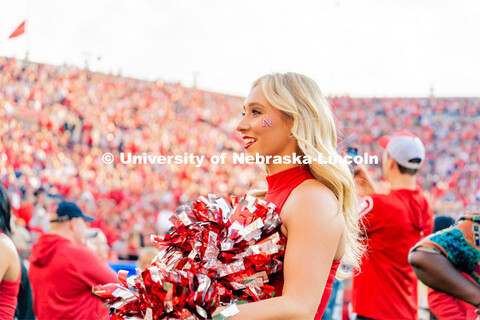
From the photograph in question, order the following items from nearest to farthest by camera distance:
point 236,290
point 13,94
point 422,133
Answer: point 236,290, point 13,94, point 422,133

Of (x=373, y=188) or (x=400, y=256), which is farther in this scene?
(x=373, y=188)

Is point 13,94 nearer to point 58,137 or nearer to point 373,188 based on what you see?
point 58,137

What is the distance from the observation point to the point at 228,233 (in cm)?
155

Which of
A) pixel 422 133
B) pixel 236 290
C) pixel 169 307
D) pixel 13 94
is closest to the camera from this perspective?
pixel 169 307

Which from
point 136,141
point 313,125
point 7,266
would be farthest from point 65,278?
point 136,141

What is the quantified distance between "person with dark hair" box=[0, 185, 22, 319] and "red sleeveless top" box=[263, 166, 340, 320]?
1.68 meters

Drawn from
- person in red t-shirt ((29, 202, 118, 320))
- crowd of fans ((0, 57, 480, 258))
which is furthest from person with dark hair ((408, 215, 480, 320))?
crowd of fans ((0, 57, 480, 258))

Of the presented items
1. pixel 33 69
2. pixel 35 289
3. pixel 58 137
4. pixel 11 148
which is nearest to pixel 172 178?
pixel 58 137

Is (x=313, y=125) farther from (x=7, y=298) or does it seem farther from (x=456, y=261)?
(x=7, y=298)

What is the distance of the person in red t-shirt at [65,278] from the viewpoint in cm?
345

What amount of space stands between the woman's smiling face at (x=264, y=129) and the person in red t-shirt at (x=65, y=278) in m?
2.08

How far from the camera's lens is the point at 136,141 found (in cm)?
2072

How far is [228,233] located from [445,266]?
88cm

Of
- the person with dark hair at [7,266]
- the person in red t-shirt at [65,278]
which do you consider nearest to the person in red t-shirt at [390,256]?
the person in red t-shirt at [65,278]
